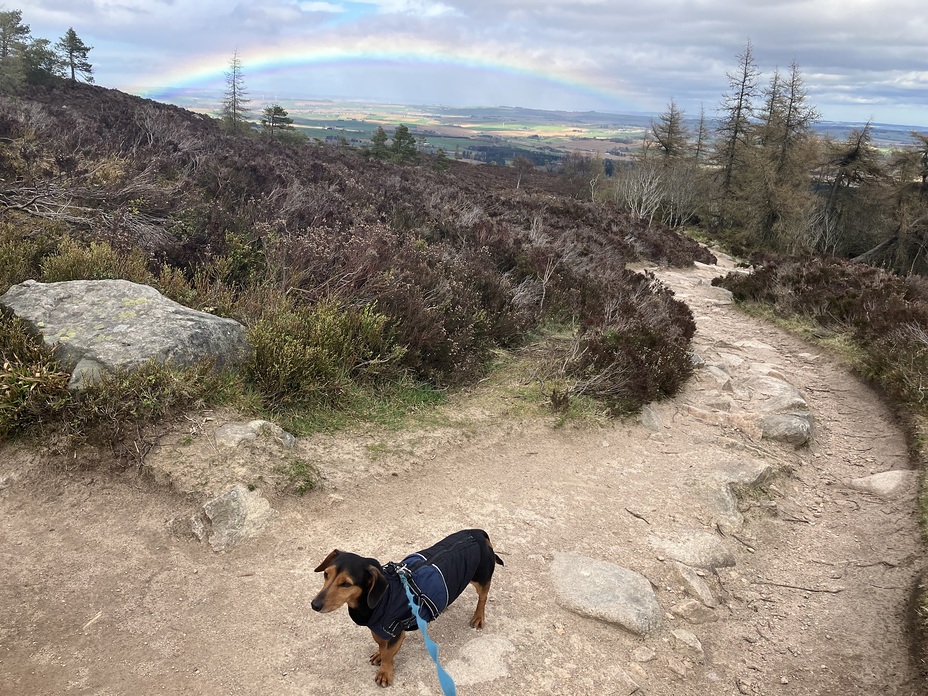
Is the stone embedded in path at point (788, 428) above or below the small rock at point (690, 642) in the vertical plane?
above

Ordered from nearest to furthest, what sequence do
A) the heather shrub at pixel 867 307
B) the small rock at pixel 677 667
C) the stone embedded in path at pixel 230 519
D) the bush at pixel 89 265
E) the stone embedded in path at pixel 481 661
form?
the stone embedded in path at pixel 481 661 → the small rock at pixel 677 667 → the stone embedded in path at pixel 230 519 → the bush at pixel 89 265 → the heather shrub at pixel 867 307

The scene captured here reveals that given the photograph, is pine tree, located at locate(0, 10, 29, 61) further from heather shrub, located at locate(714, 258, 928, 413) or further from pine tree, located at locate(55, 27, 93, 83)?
heather shrub, located at locate(714, 258, 928, 413)

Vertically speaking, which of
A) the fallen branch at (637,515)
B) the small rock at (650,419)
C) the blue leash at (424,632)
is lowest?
the fallen branch at (637,515)

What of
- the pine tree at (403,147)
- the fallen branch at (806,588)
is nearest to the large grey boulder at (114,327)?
the fallen branch at (806,588)

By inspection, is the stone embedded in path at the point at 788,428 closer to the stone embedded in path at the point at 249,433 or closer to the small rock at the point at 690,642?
Result: the small rock at the point at 690,642

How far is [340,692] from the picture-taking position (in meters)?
2.87

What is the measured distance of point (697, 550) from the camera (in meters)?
4.42

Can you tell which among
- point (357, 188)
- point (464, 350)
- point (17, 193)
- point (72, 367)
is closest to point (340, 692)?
point (72, 367)

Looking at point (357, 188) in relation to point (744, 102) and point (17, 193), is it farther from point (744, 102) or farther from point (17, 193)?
point (744, 102)

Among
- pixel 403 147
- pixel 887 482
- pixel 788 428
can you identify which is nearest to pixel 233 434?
pixel 788 428

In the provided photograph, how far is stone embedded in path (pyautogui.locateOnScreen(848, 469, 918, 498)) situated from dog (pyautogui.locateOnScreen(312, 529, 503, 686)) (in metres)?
4.56

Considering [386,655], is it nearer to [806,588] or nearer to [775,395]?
[806,588]

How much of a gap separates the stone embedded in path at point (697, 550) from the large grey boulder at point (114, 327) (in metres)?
4.35

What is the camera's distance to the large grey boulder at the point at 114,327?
15.2 ft
